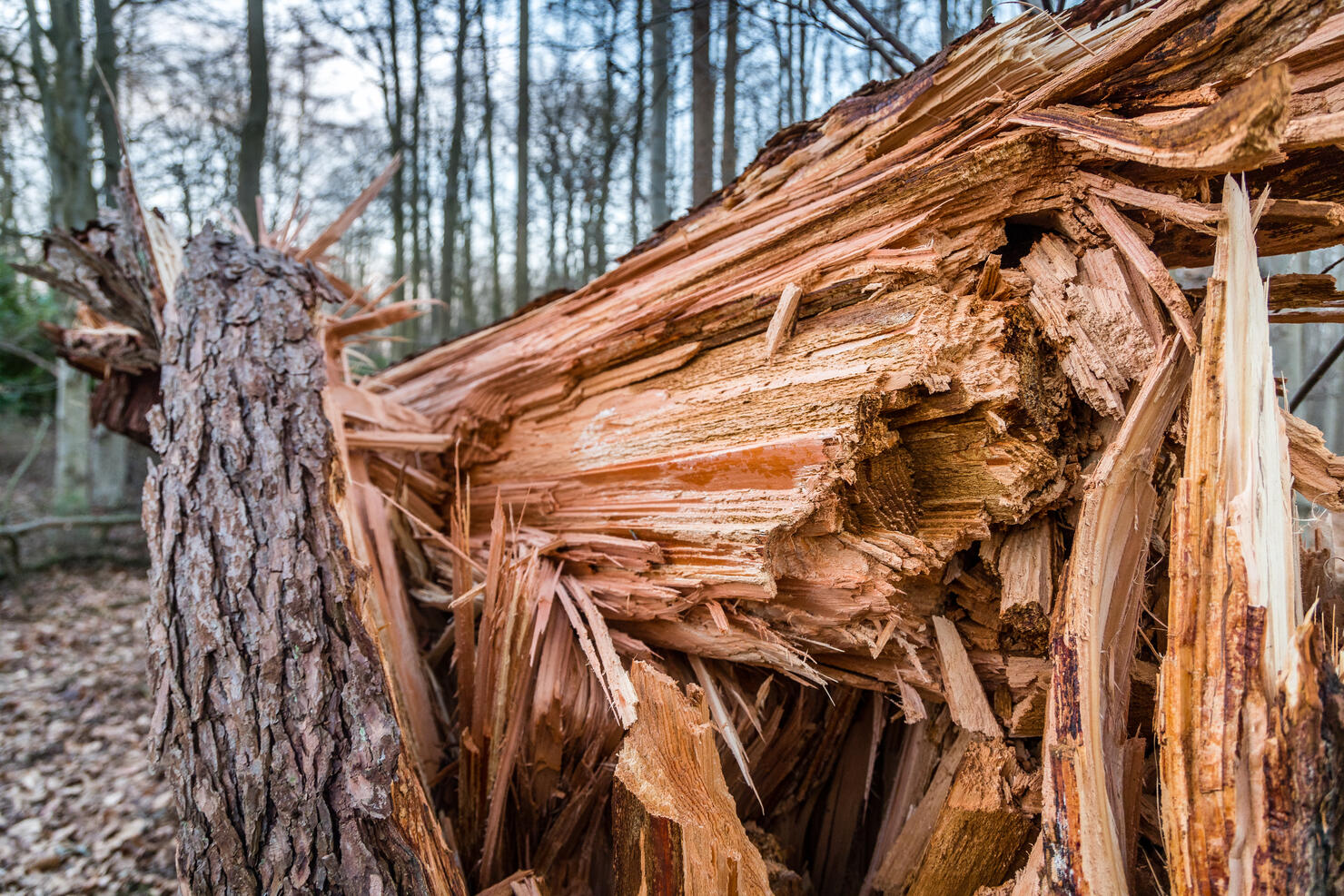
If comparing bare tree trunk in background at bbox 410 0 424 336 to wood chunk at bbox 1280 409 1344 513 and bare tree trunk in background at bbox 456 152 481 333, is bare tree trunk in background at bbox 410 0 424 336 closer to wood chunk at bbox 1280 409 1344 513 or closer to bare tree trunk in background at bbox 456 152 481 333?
bare tree trunk in background at bbox 456 152 481 333

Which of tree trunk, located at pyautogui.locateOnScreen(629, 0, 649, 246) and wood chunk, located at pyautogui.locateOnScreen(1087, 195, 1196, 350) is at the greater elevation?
tree trunk, located at pyautogui.locateOnScreen(629, 0, 649, 246)

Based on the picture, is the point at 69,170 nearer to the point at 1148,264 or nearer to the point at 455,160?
the point at 455,160

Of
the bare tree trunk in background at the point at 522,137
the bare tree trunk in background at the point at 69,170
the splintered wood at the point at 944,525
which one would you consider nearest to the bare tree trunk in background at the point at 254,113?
the bare tree trunk in background at the point at 69,170

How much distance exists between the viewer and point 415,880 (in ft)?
4.64

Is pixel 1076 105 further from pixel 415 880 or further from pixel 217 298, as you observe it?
pixel 217 298

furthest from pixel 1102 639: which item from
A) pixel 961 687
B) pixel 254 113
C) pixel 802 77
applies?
pixel 254 113

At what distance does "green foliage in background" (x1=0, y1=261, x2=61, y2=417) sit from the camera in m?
9.04

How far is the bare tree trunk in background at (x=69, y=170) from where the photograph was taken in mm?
6078

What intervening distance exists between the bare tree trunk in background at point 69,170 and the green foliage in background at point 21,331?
11.5 ft

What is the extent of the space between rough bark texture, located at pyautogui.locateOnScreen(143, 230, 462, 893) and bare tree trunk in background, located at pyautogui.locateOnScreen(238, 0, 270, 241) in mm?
5665

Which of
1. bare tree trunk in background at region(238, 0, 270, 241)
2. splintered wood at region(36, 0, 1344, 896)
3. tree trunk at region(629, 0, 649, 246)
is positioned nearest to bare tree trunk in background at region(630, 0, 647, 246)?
tree trunk at region(629, 0, 649, 246)

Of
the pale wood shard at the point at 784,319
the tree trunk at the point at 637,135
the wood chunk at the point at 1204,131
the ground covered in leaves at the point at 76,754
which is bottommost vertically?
the ground covered in leaves at the point at 76,754

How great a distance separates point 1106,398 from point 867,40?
73.5 inches

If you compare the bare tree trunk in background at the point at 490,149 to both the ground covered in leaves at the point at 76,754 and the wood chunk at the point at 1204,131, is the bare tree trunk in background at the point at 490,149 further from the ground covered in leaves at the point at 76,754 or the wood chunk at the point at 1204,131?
the wood chunk at the point at 1204,131
